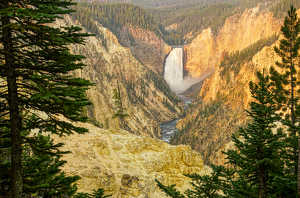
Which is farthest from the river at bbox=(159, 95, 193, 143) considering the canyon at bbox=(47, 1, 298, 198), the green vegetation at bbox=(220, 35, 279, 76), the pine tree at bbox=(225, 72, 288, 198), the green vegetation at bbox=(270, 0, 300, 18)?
the green vegetation at bbox=(270, 0, 300, 18)

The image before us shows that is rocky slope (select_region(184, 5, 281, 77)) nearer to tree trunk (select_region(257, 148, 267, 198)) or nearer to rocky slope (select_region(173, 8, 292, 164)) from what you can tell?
rocky slope (select_region(173, 8, 292, 164))

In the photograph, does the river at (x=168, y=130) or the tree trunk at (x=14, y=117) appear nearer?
the tree trunk at (x=14, y=117)

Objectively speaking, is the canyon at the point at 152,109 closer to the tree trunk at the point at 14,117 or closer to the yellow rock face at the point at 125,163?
the yellow rock face at the point at 125,163

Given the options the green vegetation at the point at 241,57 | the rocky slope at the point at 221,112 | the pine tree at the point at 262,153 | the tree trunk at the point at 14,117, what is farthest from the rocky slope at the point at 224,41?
the tree trunk at the point at 14,117

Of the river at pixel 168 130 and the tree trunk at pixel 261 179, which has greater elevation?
the tree trunk at pixel 261 179

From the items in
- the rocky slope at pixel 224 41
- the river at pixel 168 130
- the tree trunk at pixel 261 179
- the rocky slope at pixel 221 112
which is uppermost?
the rocky slope at pixel 224 41

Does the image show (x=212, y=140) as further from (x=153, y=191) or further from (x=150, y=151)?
(x=153, y=191)

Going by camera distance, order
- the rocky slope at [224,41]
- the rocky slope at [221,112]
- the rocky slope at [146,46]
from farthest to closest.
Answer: the rocky slope at [146,46] < the rocky slope at [224,41] < the rocky slope at [221,112]
